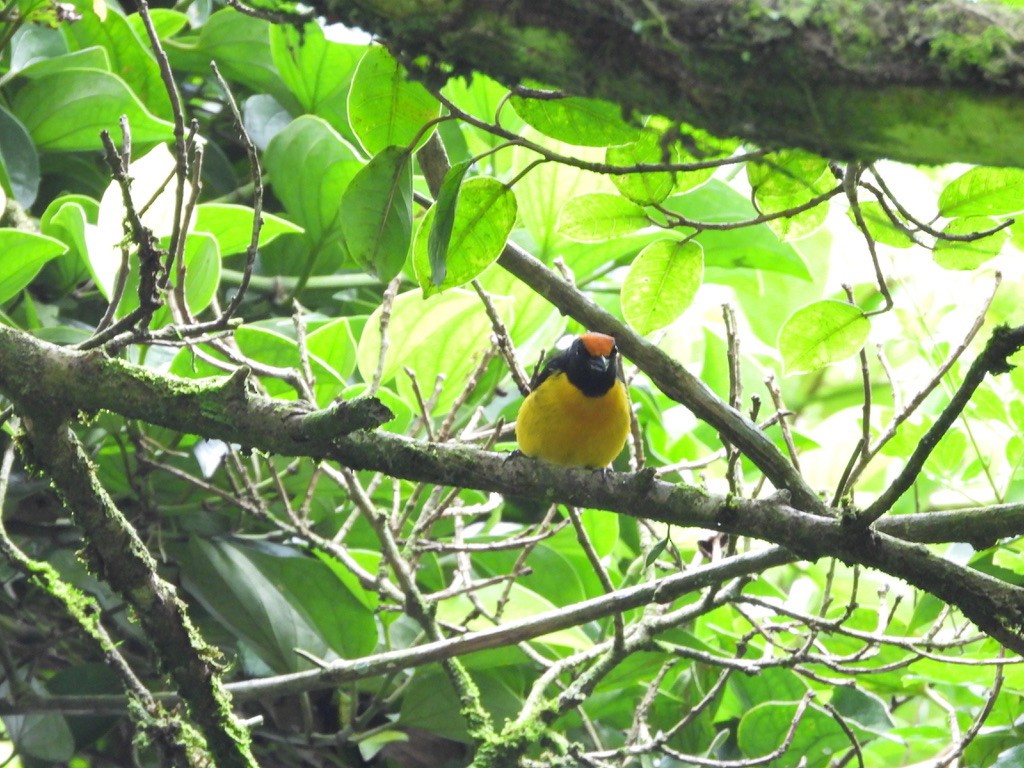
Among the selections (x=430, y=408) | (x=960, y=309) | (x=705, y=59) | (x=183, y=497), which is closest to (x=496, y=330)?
(x=430, y=408)

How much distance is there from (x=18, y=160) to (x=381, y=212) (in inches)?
49.4

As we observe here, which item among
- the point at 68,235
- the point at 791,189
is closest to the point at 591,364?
the point at 791,189

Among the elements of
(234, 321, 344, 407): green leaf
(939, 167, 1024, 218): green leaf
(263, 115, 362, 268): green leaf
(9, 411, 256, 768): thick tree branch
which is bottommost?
(9, 411, 256, 768): thick tree branch

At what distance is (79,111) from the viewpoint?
8.05 ft

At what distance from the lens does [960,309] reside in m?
3.34

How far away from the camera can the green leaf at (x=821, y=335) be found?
6.13 ft

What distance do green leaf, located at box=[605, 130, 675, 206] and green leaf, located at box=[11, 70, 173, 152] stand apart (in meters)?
1.21

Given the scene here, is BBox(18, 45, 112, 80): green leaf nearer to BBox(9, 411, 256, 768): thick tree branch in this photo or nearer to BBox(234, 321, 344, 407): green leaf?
BBox(234, 321, 344, 407): green leaf

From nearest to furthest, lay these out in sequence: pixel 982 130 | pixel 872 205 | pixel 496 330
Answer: pixel 982 130 < pixel 872 205 < pixel 496 330

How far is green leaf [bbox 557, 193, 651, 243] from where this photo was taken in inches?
71.7

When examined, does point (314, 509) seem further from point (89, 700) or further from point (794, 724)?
point (794, 724)

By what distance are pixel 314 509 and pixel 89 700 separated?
65 centimetres

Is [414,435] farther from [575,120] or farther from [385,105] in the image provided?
[575,120]

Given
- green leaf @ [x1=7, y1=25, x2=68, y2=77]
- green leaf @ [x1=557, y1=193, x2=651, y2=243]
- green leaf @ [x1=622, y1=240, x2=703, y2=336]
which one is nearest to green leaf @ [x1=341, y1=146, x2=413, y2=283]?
green leaf @ [x1=557, y1=193, x2=651, y2=243]
